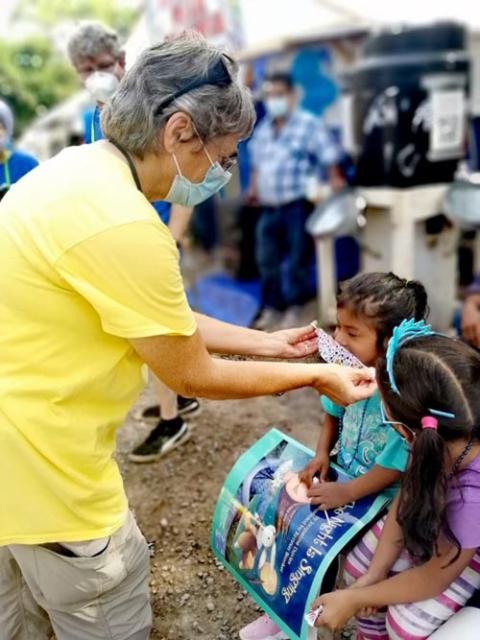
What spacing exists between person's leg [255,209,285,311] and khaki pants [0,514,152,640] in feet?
12.2

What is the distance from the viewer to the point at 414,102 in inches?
147

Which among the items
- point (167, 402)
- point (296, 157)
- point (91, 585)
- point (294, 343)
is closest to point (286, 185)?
point (296, 157)

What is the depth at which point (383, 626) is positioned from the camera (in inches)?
64.6

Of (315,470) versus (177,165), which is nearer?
(177,165)

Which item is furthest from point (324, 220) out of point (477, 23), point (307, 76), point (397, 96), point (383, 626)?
point (383, 626)

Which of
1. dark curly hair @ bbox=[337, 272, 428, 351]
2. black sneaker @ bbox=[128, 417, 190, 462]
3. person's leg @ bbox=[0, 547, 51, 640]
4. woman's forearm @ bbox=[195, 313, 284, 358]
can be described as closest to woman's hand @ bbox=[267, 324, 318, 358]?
woman's forearm @ bbox=[195, 313, 284, 358]

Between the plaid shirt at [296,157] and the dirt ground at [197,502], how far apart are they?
1816mm

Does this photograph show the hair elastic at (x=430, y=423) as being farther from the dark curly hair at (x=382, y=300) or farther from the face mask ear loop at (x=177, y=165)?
the face mask ear loop at (x=177, y=165)

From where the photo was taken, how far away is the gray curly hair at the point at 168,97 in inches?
49.7

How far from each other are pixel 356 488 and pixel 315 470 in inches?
5.9

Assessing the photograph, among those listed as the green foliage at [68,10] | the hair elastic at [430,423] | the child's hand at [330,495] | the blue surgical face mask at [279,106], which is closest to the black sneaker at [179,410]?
the child's hand at [330,495]

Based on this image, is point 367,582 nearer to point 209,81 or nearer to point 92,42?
point 209,81

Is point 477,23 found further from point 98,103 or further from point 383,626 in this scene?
point 383,626

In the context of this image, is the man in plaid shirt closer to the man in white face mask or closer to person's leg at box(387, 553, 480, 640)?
the man in white face mask
